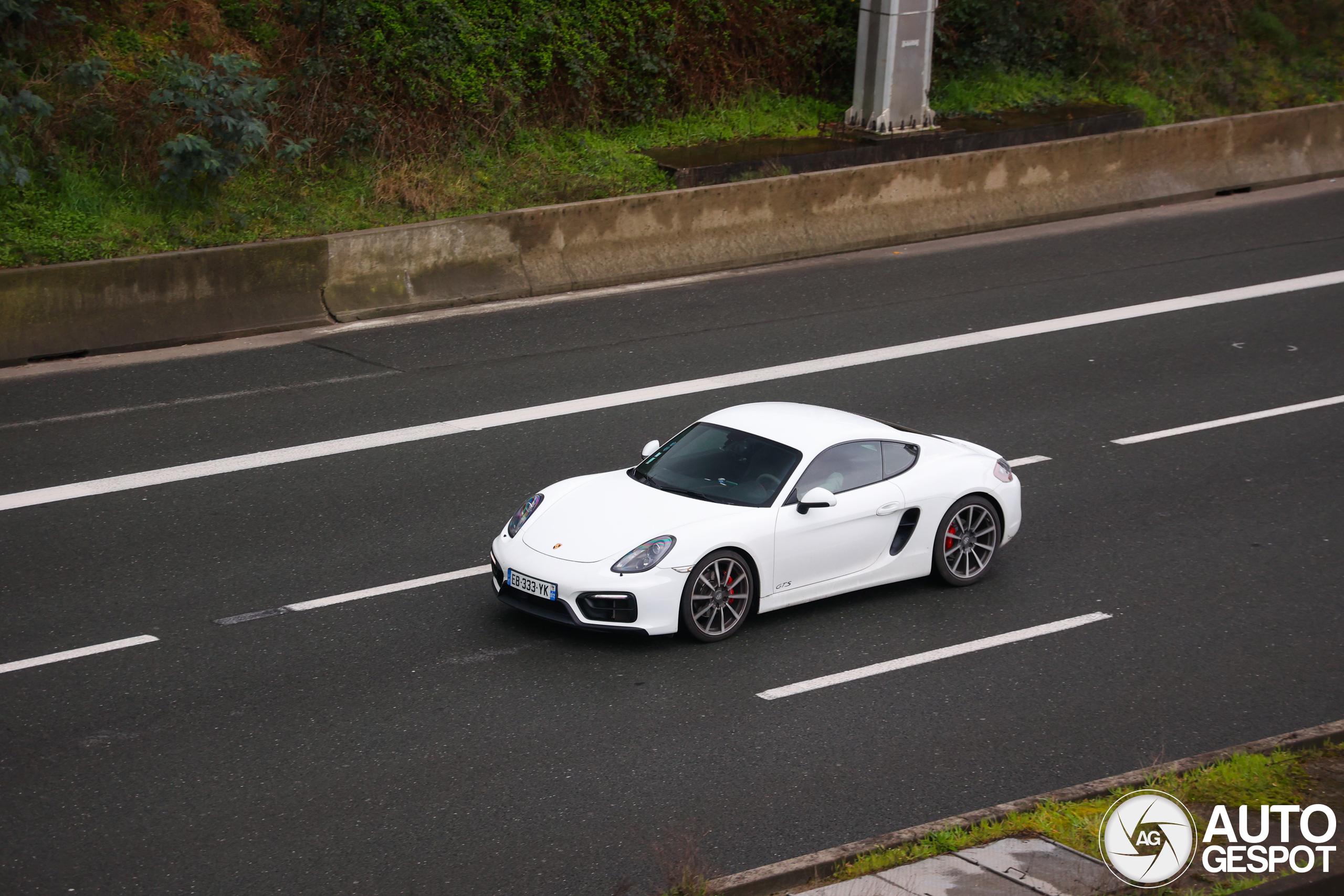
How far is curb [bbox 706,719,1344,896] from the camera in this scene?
5840mm

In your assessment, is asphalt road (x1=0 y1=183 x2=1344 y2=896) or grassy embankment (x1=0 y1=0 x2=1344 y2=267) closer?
asphalt road (x1=0 y1=183 x2=1344 y2=896)

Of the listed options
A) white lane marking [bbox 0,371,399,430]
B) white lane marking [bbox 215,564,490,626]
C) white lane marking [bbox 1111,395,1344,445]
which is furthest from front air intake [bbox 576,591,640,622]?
white lane marking [bbox 0,371,399,430]

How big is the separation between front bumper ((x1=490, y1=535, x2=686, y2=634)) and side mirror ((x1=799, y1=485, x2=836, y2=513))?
3.05 feet

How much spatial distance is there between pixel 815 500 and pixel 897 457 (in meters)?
0.95

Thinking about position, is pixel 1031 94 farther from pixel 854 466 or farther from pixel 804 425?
pixel 854 466

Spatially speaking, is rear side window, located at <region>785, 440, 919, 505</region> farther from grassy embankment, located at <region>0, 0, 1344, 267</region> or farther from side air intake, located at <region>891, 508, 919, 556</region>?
grassy embankment, located at <region>0, 0, 1344, 267</region>

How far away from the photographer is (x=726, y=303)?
15805mm

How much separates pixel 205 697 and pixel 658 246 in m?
9.98

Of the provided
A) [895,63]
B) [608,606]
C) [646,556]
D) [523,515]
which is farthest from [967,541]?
[895,63]

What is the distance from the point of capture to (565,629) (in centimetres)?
887

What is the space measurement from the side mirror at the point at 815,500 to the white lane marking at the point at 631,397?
4091 mm

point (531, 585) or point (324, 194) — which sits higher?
point (324, 194)

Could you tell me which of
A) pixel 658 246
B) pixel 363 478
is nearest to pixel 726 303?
pixel 658 246

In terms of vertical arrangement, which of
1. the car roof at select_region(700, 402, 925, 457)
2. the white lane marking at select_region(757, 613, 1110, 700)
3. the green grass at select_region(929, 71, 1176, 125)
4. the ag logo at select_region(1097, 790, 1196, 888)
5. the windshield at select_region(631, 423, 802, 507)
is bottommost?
the white lane marking at select_region(757, 613, 1110, 700)
